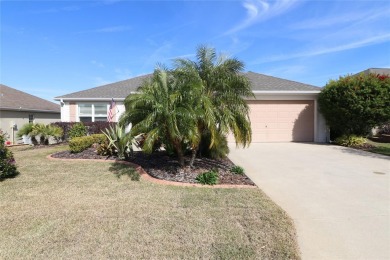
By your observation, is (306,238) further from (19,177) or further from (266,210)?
(19,177)

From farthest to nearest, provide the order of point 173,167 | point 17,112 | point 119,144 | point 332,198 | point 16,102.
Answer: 1. point 16,102
2. point 17,112
3. point 119,144
4. point 173,167
5. point 332,198

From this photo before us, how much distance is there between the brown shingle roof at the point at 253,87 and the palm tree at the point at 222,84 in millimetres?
8506

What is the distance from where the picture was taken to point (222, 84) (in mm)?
7383

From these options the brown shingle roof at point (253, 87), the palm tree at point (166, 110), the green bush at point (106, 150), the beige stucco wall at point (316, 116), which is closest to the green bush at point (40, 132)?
the brown shingle roof at point (253, 87)

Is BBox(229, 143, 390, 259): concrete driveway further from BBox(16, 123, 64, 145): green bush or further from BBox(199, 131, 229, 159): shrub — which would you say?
BBox(16, 123, 64, 145): green bush

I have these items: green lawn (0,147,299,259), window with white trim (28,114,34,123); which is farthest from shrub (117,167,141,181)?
window with white trim (28,114,34,123)

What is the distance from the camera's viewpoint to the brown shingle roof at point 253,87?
16300mm

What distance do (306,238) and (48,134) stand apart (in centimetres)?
1372

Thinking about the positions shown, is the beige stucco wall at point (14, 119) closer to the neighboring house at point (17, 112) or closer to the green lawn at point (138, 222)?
the neighboring house at point (17, 112)

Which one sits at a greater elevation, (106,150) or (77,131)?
(77,131)

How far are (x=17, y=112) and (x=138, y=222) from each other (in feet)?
68.0

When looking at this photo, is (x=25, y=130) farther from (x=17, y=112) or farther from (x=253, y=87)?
(x=253, y=87)

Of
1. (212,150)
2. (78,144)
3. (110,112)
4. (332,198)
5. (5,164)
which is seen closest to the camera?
(332,198)

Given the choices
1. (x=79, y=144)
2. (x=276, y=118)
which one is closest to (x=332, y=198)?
(x=79, y=144)
